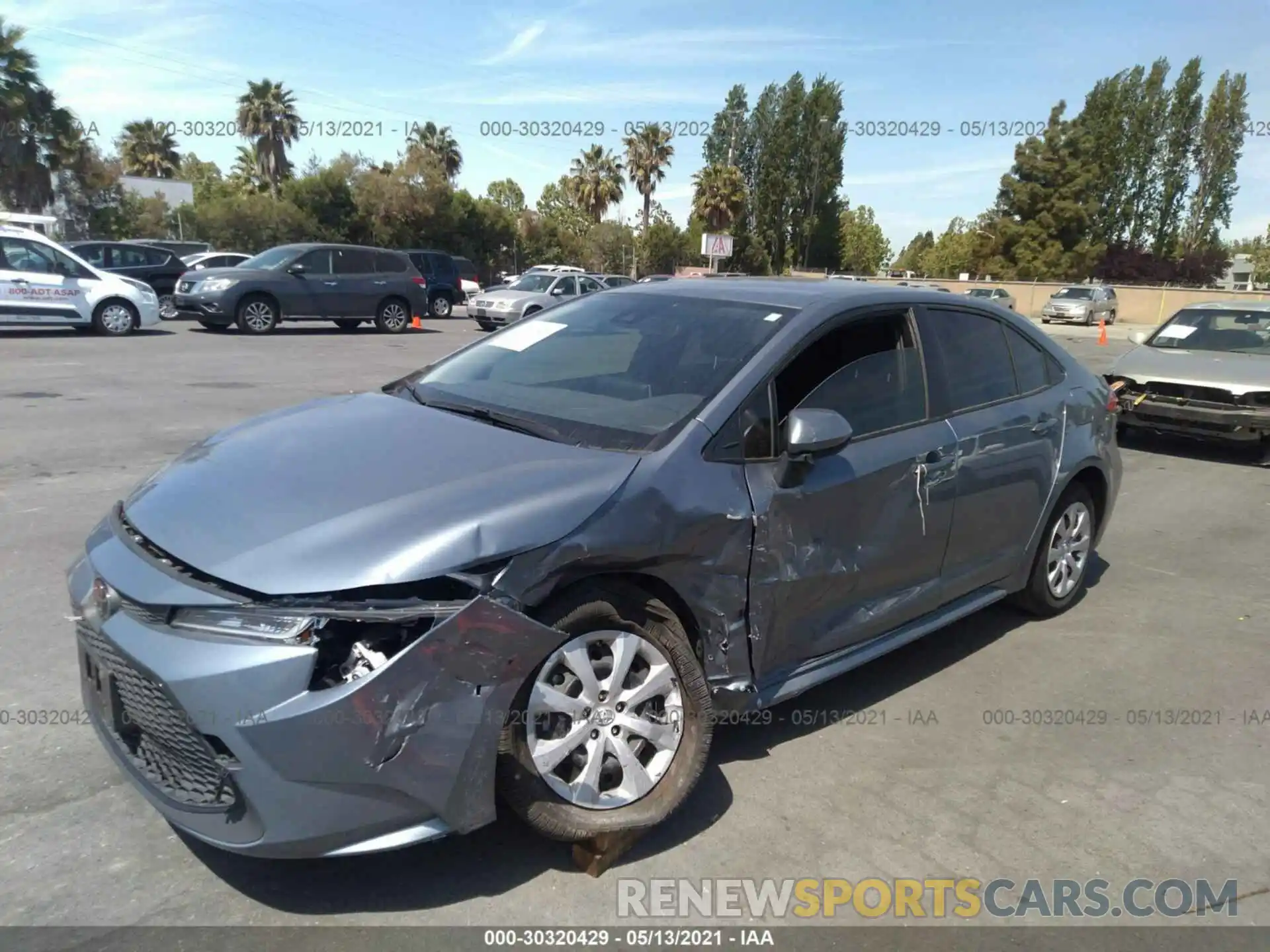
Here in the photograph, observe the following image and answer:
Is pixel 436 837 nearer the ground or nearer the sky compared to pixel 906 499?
nearer the ground

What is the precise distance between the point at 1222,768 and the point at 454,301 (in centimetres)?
2676

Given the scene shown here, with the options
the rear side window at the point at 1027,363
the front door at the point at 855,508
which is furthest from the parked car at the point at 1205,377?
the front door at the point at 855,508

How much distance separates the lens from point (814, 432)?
3.29 meters

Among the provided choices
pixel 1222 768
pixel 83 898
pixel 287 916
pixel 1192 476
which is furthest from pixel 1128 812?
pixel 1192 476

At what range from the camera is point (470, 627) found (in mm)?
2506

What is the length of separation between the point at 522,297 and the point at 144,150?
1869 inches

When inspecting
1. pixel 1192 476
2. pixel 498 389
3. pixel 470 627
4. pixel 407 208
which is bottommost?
pixel 1192 476

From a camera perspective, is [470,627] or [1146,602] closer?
[470,627]

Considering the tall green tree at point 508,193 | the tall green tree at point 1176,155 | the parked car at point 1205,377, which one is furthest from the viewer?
the tall green tree at point 508,193

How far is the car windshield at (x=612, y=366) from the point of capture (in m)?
3.41

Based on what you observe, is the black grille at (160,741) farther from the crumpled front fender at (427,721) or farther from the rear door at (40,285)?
the rear door at (40,285)

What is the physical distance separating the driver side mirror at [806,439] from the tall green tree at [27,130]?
39.1 m

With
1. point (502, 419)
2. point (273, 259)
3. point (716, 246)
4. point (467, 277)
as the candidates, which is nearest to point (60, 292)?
point (273, 259)

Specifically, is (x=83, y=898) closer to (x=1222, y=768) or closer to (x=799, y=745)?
(x=799, y=745)
